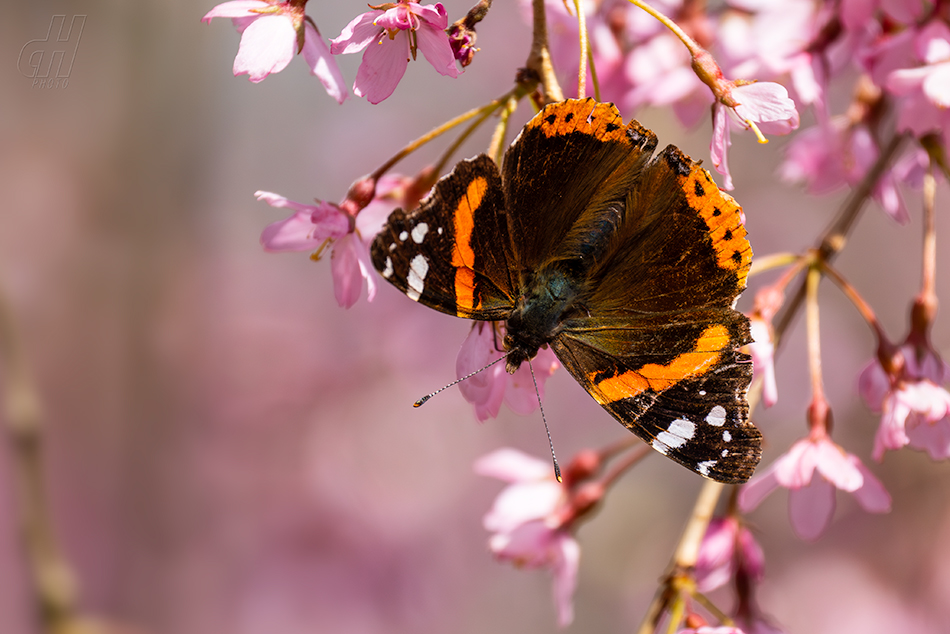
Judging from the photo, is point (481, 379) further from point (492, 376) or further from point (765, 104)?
point (765, 104)

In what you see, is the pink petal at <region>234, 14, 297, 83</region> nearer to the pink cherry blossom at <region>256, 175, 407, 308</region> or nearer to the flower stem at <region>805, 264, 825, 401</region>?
the pink cherry blossom at <region>256, 175, 407, 308</region>

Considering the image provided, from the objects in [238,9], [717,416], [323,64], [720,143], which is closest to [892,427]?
[717,416]

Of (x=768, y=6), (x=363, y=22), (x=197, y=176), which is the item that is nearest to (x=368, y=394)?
(x=197, y=176)

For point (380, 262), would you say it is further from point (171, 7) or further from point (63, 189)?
point (63, 189)

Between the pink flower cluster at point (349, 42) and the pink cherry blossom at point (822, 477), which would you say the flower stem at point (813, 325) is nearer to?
the pink cherry blossom at point (822, 477)

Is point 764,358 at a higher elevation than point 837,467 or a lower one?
higher

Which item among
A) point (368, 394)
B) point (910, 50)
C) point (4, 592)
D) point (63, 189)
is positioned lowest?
point (4, 592)
